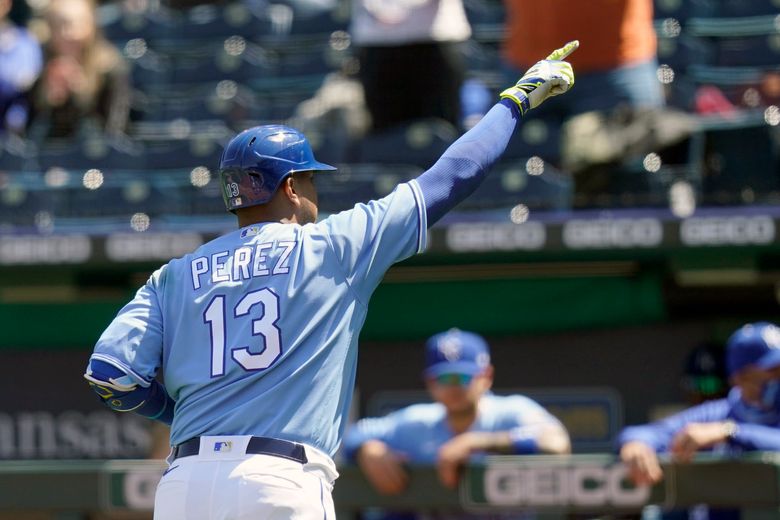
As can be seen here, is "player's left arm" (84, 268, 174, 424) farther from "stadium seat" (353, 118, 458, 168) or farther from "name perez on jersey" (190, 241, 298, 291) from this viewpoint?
"stadium seat" (353, 118, 458, 168)

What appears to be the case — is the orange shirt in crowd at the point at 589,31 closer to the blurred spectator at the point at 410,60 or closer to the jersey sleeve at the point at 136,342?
the blurred spectator at the point at 410,60

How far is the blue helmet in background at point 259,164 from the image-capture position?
2.90m

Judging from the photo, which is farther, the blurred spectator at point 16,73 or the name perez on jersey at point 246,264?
the blurred spectator at point 16,73

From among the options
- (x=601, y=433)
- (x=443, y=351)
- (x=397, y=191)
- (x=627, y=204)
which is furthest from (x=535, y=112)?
(x=397, y=191)

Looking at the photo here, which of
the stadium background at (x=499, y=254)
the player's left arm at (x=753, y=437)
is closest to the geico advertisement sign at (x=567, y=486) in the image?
the player's left arm at (x=753, y=437)

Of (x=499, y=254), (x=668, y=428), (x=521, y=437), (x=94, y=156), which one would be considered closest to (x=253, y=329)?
(x=521, y=437)

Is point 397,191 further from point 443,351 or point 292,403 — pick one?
point 443,351

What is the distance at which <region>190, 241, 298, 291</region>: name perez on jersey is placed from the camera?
283 cm

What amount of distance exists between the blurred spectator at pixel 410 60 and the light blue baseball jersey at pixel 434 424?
1.93 metres

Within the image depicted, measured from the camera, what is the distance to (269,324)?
278cm

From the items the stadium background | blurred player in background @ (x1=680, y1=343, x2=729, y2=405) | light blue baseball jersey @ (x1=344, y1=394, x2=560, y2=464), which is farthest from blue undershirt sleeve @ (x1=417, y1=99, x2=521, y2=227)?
blurred player in background @ (x1=680, y1=343, x2=729, y2=405)

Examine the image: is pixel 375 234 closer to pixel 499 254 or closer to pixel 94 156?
pixel 499 254

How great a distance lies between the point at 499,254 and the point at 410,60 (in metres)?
1.16

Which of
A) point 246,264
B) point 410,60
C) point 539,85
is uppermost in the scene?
point 410,60
